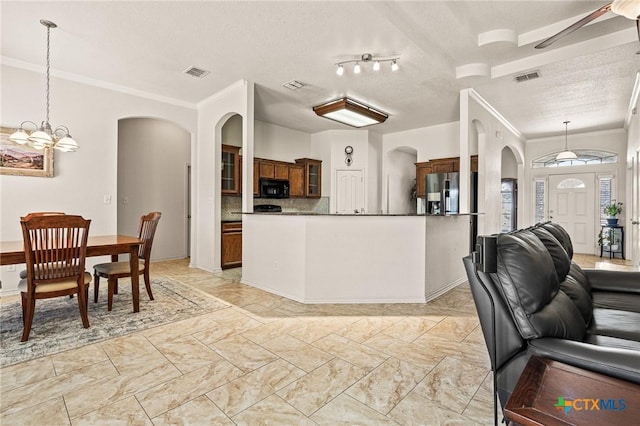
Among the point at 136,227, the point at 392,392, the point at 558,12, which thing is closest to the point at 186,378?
the point at 392,392

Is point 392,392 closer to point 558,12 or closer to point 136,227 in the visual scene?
point 558,12

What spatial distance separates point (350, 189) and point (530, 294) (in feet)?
19.9

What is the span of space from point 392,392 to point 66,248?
2.79 metres

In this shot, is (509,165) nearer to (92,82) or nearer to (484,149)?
(484,149)

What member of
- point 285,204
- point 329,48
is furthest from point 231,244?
point 329,48

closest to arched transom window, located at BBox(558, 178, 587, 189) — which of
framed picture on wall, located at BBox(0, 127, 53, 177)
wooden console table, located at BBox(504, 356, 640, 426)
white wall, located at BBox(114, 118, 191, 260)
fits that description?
wooden console table, located at BBox(504, 356, 640, 426)

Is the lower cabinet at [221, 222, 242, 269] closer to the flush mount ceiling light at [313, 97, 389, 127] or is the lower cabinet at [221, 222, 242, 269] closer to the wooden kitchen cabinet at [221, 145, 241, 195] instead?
the wooden kitchen cabinet at [221, 145, 241, 195]

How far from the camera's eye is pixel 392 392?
197 cm

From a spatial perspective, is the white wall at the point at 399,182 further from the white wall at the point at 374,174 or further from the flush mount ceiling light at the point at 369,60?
the flush mount ceiling light at the point at 369,60

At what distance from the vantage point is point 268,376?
7.04 feet

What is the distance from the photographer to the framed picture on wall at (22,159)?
3.99m

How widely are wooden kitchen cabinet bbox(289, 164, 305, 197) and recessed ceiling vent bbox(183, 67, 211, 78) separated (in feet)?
9.61

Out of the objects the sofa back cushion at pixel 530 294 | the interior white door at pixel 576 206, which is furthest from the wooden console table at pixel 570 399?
the interior white door at pixel 576 206

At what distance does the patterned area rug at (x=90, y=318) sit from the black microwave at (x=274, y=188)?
2731mm
